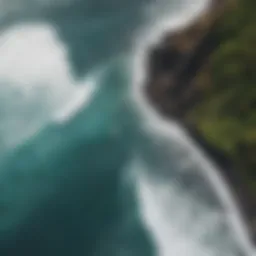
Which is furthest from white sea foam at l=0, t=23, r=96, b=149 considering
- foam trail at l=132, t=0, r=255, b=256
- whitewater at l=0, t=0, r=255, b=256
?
foam trail at l=132, t=0, r=255, b=256

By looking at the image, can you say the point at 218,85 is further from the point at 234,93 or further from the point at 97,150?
the point at 97,150

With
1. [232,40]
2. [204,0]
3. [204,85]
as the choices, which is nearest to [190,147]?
[204,85]

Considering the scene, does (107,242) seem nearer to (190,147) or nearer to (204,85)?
(190,147)

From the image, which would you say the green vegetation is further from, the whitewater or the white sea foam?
the white sea foam

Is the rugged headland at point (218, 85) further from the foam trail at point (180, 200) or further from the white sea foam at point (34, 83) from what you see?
the white sea foam at point (34, 83)

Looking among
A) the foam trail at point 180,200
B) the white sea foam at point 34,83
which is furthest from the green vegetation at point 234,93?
the white sea foam at point 34,83

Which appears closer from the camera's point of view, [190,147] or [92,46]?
[190,147]

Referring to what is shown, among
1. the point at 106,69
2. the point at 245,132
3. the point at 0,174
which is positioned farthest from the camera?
the point at 106,69
